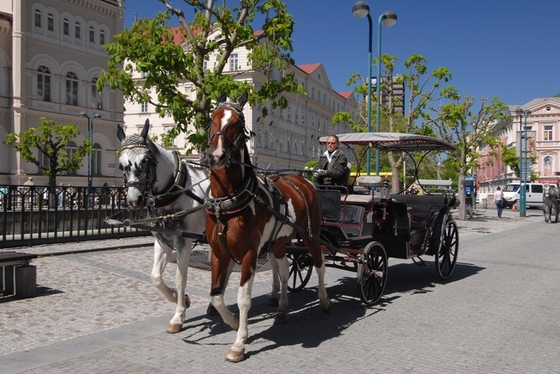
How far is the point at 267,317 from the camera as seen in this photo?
738 cm

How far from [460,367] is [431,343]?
804mm

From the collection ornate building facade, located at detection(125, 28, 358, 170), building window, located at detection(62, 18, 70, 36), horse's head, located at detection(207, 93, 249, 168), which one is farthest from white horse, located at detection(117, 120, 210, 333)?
ornate building facade, located at detection(125, 28, 358, 170)

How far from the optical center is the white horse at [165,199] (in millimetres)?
6193

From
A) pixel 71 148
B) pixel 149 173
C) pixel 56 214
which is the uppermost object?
pixel 71 148

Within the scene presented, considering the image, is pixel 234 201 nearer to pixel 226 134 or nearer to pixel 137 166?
pixel 226 134

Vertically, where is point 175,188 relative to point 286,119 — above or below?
below

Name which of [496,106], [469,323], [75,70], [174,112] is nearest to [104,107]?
[75,70]

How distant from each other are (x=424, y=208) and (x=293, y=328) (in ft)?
16.1

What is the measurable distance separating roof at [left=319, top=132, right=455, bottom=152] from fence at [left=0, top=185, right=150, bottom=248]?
703 cm

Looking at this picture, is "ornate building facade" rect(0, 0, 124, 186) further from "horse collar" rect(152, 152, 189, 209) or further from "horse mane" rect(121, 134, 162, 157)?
"horse mane" rect(121, 134, 162, 157)

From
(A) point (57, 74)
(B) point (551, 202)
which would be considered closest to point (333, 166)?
(B) point (551, 202)

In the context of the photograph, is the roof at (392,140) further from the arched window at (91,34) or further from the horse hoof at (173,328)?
the arched window at (91,34)

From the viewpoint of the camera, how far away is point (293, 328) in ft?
22.4

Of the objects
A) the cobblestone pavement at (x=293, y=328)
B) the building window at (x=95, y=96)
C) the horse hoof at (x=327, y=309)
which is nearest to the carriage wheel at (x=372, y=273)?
the cobblestone pavement at (x=293, y=328)
